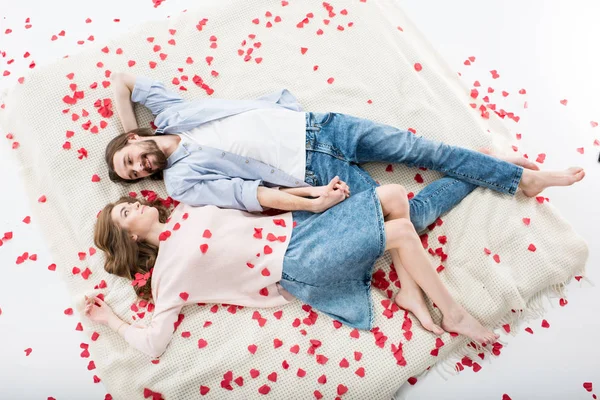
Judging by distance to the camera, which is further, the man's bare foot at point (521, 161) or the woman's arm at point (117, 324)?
the man's bare foot at point (521, 161)

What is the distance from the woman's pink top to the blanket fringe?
679 mm

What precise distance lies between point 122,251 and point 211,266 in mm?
373

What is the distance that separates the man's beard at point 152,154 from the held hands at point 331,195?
655 mm

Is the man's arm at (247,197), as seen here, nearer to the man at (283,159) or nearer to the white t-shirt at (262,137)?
the man at (283,159)

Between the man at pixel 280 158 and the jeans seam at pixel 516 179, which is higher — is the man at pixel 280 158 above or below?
above

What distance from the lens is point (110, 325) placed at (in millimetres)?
2035

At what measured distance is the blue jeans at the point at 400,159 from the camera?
7.03ft

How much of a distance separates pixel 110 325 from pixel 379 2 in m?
2.06

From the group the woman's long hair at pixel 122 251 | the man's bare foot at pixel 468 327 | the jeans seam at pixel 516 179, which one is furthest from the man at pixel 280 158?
the man's bare foot at pixel 468 327

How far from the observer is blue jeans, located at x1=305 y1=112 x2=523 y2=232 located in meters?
2.14

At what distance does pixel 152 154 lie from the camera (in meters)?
2.09

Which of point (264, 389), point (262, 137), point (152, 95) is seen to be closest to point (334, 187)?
point (262, 137)

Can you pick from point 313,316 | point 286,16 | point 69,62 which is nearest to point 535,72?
point 286,16

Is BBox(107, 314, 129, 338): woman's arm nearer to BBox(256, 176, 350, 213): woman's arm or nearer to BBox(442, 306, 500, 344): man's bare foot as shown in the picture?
BBox(256, 176, 350, 213): woman's arm
